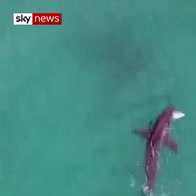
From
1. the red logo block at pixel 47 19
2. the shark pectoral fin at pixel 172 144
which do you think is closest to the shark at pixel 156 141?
the shark pectoral fin at pixel 172 144

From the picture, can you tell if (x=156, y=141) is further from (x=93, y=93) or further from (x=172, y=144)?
(x=93, y=93)

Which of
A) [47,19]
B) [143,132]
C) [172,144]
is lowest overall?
[172,144]

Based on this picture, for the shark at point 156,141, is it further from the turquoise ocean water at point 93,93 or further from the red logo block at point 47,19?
the red logo block at point 47,19

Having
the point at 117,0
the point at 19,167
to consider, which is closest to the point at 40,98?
the point at 19,167

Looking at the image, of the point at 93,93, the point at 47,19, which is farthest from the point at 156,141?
the point at 47,19

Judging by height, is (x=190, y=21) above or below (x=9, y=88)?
above

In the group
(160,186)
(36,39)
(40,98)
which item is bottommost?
(160,186)

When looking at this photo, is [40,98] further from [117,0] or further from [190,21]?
[190,21]
